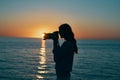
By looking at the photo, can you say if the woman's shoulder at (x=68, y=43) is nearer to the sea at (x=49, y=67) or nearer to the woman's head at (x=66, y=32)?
the woman's head at (x=66, y=32)

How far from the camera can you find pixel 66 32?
16.4 feet

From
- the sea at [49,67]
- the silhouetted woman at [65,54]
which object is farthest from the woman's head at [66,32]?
the sea at [49,67]

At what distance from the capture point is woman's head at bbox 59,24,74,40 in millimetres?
4987

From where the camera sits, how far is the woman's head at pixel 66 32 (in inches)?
196

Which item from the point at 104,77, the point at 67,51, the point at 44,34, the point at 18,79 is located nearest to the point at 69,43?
the point at 67,51

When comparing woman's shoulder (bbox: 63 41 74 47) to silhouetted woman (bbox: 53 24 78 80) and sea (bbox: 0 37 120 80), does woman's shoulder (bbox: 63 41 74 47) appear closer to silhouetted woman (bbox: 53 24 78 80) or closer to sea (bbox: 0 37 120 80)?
silhouetted woman (bbox: 53 24 78 80)

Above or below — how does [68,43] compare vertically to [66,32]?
below

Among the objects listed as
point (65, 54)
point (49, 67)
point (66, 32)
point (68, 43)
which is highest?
point (66, 32)

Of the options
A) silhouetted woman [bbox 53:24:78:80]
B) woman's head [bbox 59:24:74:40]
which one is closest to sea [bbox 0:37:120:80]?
silhouetted woman [bbox 53:24:78:80]

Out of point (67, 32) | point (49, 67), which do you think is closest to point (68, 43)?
point (67, 32)

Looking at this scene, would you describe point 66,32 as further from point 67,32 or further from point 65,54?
point 65,54

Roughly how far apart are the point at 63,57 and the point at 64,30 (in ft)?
1.80

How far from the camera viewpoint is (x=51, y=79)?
19.7 m

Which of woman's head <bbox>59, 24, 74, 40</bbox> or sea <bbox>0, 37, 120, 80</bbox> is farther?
sea <bbox>0, 37, 120, 80</bbox>
